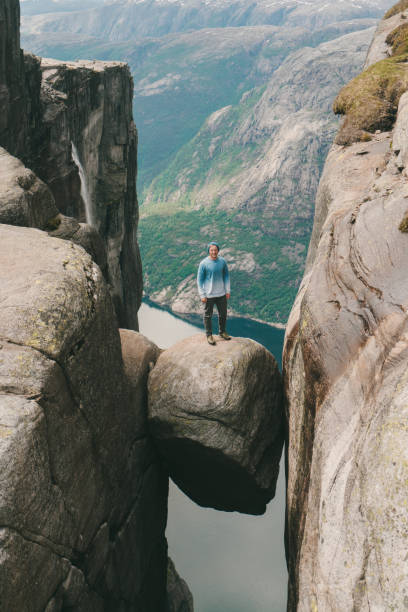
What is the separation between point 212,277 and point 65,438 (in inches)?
303

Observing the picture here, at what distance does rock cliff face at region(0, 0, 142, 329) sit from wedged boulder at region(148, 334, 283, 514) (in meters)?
17.1

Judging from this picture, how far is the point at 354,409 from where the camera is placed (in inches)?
421

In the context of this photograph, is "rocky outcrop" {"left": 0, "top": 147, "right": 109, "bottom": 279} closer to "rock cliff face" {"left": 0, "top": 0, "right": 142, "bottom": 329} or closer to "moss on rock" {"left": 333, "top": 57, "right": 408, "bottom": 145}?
"rock cliff face" {"left": 0, "top": 0, "right": 142, "bottom": 329}

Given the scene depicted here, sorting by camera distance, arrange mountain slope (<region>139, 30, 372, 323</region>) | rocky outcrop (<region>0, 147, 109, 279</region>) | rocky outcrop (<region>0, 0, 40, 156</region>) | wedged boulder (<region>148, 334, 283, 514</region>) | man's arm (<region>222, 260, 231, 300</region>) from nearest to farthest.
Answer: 1. wedged boulder (<region>148, 334, 283, 514</region>)
2. rocky outcrop (<region>0, 147, 109, 279</region>)
3. man's arm (<region>222, 260, 231, 300</region>)
4. rocky outcrop (<region>0, 0, 40, 156</region>)
5. mountain slope (<region>139, 30, 372, 323</region>)

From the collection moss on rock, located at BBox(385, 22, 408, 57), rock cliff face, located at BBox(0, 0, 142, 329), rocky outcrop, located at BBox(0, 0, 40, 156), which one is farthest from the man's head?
moss on rock, located at BBox(385, 22, 408, 57)

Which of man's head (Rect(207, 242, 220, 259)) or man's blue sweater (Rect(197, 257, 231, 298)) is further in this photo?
man's blue sweater (Rect(197, 257, 231, 298))

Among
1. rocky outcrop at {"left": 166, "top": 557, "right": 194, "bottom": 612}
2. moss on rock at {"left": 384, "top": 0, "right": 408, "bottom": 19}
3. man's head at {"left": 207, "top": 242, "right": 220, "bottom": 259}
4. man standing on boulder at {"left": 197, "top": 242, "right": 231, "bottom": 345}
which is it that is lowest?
rocky outcrop at {"left": 166, "top": 557, "right": 194, "bottom": 612}

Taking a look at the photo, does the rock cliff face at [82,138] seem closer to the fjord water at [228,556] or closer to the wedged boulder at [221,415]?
the wedged boulder at [221,415]

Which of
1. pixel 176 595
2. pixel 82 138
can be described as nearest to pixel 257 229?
pixel 82 138

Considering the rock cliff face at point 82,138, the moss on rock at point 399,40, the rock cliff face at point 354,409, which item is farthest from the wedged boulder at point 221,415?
the moss on rock at point 399,40

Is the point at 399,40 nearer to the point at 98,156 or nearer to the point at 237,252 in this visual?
the point at 98,156

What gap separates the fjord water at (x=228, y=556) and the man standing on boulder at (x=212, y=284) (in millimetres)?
25457

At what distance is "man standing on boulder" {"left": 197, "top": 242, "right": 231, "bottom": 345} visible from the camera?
17.3m

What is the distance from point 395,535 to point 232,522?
37937 millimetres
